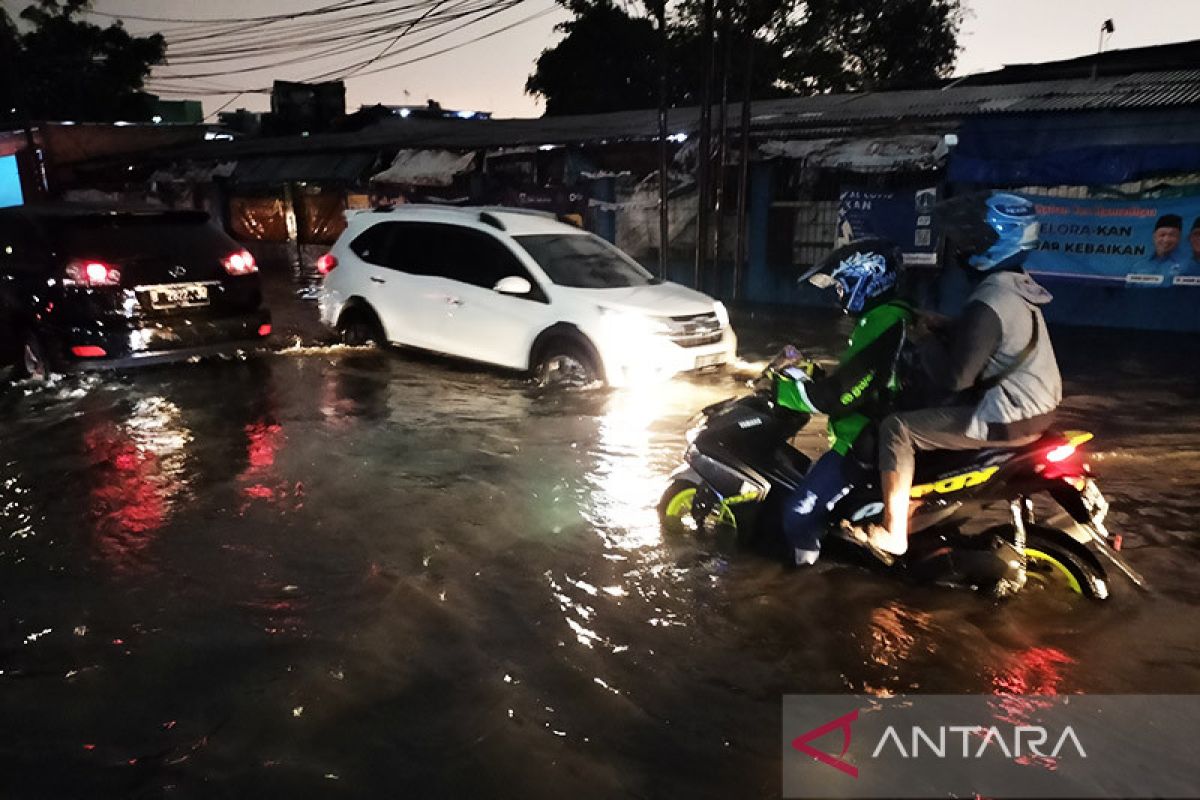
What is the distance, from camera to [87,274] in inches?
313

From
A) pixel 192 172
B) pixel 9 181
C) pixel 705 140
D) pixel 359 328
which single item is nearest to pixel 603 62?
pixel 192 172

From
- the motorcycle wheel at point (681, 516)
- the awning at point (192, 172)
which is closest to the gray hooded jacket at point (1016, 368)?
the motorcycle wheel at point (681, 516)

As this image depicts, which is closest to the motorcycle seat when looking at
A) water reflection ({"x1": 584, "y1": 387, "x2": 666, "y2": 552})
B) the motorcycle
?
the motorcycle

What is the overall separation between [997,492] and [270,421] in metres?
6.09

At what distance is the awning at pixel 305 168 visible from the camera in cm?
1848

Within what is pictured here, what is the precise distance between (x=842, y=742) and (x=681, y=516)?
2.09m

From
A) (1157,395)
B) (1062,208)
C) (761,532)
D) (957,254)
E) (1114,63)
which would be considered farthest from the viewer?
(1114,63)

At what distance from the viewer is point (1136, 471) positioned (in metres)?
6.29

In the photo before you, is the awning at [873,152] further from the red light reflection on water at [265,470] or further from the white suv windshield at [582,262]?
the red light reflection on water at [265,470]

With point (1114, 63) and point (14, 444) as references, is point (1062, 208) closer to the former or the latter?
point (1114, 63)

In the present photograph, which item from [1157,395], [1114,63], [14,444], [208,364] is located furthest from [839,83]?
[14,444]

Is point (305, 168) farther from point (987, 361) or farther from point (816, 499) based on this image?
point (987, 361)

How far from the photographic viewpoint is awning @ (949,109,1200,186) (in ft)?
33.9

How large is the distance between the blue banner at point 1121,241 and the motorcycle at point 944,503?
815 cm
